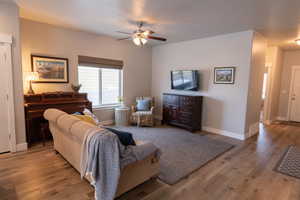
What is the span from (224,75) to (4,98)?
5120mm

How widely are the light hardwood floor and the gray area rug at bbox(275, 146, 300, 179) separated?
12cm

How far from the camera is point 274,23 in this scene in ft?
12.4

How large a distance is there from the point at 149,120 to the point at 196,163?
2.61 metres

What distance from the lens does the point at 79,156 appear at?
250cm

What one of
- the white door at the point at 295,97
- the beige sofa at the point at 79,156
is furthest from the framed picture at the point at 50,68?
the white door at the point at 295,97

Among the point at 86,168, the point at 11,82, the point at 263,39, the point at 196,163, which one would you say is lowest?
the point at 196,163

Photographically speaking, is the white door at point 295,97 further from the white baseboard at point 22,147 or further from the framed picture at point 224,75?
the white baseboard at point 22,147

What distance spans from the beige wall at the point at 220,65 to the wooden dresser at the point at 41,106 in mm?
3317

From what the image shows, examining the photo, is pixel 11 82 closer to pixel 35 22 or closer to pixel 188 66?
pixel 35 22

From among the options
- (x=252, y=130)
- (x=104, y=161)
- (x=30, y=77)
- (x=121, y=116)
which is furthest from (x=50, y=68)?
(x=252, y=130)

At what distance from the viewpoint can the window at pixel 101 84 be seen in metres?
5.10

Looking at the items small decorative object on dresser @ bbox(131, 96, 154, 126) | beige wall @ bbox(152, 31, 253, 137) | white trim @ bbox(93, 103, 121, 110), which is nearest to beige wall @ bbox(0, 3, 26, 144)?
white trim @ bbox(93, 103, 121, 110)

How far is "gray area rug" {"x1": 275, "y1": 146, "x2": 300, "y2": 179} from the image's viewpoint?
2906 millimetres

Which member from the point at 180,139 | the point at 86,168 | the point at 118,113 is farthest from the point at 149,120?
the point at 86,168
